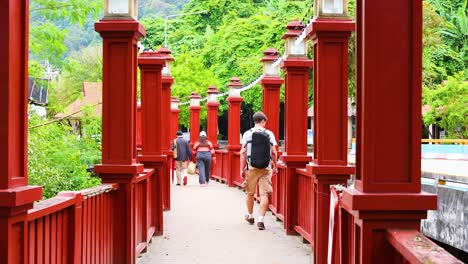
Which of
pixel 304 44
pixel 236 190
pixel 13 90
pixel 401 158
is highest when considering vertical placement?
pixel 304 44

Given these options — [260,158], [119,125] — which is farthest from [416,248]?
[260,158]

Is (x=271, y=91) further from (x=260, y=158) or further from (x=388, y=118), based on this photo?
(x=388, y=118)

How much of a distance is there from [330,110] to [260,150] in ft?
11.1

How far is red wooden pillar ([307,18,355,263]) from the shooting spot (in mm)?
7992

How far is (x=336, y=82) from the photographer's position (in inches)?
319

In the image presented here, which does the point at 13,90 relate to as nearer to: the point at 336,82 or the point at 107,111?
the point at 107,111

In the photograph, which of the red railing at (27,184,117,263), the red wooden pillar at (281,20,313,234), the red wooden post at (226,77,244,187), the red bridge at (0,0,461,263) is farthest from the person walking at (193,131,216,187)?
the red railing at (27,184,117,263)

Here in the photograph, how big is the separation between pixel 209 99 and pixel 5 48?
23.8 metres

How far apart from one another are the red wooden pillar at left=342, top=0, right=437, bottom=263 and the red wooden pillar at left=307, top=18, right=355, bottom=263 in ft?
11.8

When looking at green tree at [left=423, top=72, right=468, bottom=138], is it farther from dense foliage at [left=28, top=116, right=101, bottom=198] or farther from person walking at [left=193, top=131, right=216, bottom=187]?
dense foliage at [left=28, top=116, right=101, bottom=198]

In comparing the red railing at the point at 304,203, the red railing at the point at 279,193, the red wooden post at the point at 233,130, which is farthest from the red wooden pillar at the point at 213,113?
the red railing at the point at 304,203

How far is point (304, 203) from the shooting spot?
10211 millimetres

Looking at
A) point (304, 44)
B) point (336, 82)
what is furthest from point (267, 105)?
point (336, 82)

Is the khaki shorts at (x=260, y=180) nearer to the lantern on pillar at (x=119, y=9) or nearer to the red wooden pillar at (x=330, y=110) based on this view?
the red wooden pillar at (x=330, y=110)
